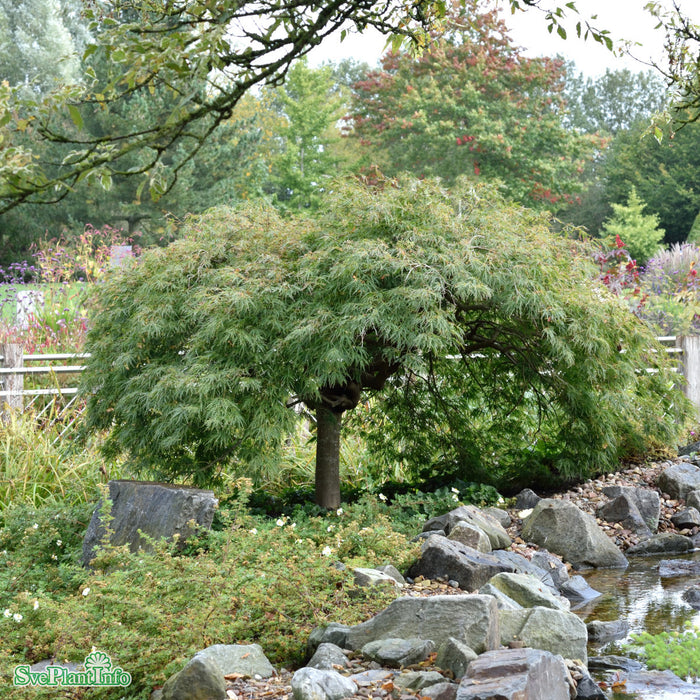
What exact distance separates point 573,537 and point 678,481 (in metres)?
1.91

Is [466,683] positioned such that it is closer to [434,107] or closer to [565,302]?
[565,302]

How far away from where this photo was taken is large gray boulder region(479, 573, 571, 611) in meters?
4.24

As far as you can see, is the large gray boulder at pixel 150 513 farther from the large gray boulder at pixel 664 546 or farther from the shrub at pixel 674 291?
the shrub at pixel 674 291

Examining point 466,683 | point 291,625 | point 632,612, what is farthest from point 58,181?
point 632,612

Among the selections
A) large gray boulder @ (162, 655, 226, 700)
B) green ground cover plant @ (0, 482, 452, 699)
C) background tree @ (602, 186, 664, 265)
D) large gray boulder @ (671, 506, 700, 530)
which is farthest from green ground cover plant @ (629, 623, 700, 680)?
background tree @ (602, 186, 664, 265)

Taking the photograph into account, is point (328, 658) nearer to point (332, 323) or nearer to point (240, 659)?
point (240, 659)

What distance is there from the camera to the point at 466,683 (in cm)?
286

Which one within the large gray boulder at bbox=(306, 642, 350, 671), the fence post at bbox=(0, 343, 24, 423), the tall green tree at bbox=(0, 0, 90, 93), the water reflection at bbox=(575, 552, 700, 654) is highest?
the tall green tree at bbox=(0, 0, 90, 93)

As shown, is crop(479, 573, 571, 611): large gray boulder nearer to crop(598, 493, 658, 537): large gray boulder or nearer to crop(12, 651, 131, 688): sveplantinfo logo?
crop(12, 651, 131, 688): sveplantinfo logo

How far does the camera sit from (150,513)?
494 cm

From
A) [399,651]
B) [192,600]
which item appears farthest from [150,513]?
[399,651]

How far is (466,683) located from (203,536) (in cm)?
248

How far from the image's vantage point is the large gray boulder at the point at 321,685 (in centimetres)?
291

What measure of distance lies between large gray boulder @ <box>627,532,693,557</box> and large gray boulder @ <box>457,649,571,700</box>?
3376mm
